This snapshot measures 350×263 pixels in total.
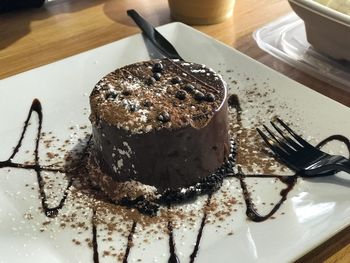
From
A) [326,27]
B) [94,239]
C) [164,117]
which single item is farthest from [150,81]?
[326,27]

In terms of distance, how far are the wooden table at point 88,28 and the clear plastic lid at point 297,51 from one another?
0.02 metres

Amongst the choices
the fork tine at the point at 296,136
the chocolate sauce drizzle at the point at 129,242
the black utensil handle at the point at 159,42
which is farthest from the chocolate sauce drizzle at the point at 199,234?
the black utensil handle at the point at 159,42

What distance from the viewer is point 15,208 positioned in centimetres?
109

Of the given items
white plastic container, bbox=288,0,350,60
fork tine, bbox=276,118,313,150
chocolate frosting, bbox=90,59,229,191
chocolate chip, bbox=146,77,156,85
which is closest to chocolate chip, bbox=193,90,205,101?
chocolate frosting, bbox=90,59,229,191

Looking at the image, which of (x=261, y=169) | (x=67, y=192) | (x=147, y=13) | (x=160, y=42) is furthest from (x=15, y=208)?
Result: (x=147, y=13)

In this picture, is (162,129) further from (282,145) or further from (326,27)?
(326,27)

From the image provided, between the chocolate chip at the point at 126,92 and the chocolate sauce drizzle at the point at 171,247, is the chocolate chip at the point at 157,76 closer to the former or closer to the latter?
the chocolate chip at the point at 126,92

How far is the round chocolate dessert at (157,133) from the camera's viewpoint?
107 centimetres

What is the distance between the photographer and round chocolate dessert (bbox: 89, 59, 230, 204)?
1073 millimetres

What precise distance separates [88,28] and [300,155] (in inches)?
38.9

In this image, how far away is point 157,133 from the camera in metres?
1.06

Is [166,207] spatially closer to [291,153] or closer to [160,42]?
[291,153]

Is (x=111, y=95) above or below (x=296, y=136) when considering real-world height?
above

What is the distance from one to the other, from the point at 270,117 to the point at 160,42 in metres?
0.42
